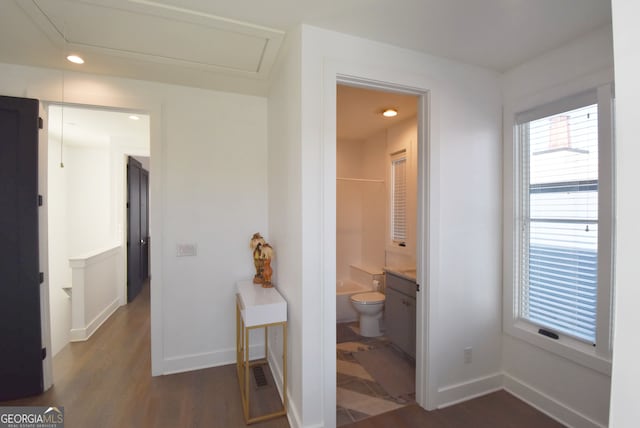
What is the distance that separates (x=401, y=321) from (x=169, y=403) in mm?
2140

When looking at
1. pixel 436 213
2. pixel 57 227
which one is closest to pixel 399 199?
pixel 436 213

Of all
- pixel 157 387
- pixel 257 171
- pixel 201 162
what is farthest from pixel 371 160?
pixel 157 387

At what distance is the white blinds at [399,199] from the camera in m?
3.70

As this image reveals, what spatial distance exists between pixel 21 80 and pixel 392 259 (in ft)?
13.4

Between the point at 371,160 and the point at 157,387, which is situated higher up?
the point at 371,160

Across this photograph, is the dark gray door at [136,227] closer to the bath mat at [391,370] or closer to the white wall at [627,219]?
the bath mat at [391,370]

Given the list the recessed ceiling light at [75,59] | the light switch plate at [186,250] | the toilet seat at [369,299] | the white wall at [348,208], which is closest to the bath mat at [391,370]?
the toilet seat at [369,299]

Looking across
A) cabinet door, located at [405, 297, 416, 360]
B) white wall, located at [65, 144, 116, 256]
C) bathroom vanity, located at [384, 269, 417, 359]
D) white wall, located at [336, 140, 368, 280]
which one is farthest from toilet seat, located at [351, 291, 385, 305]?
white wall, located at [65, 144, 116, 256]

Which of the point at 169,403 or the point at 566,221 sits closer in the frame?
the point at 566,221

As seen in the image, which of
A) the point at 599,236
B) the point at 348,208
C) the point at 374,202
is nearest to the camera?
the point at 599,236

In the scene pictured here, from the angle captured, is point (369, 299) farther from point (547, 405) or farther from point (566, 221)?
point (566, 221)

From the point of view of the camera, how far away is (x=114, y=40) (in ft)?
6.10

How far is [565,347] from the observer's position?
190 cm

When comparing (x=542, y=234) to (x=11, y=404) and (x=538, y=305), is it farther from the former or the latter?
(x=11, y=404)
